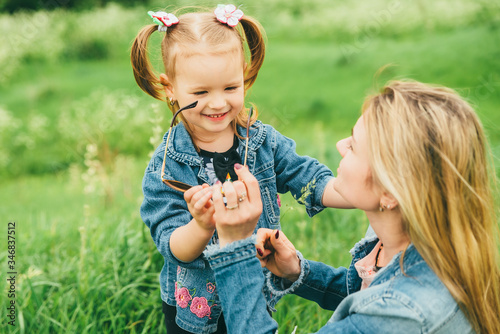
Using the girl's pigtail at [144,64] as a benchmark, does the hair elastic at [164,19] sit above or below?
above

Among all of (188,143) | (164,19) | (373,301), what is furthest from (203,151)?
(373,301)

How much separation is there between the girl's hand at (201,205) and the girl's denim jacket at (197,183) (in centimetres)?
26

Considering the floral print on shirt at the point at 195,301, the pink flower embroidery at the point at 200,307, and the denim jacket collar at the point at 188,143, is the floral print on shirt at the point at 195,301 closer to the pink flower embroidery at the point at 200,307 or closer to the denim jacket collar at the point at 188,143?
the pink flower embroidery at the point at 200,307

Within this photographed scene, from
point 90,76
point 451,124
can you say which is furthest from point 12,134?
point 451,124

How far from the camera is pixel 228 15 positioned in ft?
6.84

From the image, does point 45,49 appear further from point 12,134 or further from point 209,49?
point 209,49

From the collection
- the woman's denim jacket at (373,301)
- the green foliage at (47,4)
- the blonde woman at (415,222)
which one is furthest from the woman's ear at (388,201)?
the green foliage at (47,4)

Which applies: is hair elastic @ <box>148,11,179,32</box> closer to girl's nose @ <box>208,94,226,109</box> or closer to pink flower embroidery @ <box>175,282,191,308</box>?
girl's nose @ <box>208,94,226,109</box>

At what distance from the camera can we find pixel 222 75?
196cm

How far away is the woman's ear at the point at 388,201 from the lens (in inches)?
65.2

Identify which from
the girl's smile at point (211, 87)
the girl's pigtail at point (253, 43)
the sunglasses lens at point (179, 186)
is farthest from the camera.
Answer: the girl's pigtail at point (253, 43)

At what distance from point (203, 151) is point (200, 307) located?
0.60 metres

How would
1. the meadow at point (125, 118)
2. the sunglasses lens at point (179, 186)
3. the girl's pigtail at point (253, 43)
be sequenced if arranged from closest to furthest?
the sunglasses lens at point (179, 186) < the girl's pigtail at point (253, 43) < the meadow at point (125, 118)

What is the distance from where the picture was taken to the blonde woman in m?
1.56
